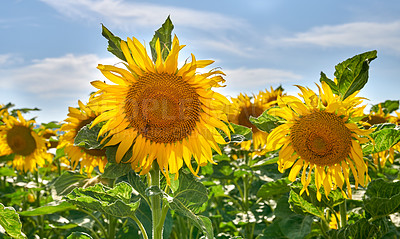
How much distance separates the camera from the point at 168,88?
1.65 metres

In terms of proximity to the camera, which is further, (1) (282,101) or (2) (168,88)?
(1) (282,101)

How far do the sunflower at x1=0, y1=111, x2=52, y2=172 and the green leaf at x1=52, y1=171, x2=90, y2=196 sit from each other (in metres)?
1.97

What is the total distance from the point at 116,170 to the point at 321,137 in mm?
994

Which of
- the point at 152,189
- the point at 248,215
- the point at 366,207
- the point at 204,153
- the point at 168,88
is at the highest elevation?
the point at 168,88

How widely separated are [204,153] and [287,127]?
0.51 meters

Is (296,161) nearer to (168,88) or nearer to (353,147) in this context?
(353,147)

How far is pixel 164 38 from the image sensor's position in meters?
1.63

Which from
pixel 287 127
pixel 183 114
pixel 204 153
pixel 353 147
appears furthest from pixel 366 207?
pixel 183 114

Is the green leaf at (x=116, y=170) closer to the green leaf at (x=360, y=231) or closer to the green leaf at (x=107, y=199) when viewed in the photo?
the green leaf at (x=107, y=199)

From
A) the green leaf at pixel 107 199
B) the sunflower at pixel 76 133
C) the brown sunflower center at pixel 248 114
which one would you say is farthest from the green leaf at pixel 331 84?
the brown sunflower center at pixel 248 114

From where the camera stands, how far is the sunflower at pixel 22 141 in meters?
4.26

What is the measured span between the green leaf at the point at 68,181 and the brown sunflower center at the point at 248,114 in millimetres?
1828

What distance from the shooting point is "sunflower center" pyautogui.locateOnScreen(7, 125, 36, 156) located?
426 centimetres

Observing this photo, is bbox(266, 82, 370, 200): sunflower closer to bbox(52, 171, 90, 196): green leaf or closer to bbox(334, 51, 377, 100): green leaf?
bbox(334, 51, 377, 100): green leaf
